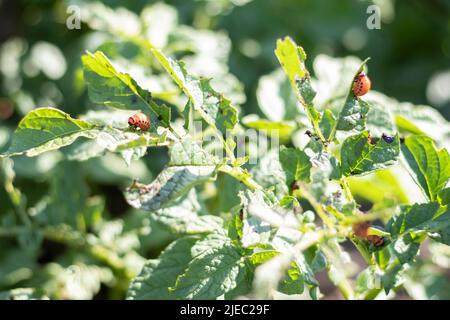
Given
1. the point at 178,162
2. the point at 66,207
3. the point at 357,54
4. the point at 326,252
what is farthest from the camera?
the point at 357,54

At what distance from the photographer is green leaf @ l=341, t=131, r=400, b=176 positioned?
1.26 meters

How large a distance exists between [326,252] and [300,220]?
0.12m

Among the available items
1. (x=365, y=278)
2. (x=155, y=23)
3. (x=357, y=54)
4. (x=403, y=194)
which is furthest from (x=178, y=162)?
(x=357, y=54)

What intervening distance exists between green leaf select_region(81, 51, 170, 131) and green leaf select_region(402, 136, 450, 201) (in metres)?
0.56

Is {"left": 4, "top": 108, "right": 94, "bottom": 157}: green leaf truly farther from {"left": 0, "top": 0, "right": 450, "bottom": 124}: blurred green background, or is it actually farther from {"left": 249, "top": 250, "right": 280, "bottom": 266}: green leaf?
{"left": 0, "top": 0, "right": 450, "bottom": 124}: blurred green background

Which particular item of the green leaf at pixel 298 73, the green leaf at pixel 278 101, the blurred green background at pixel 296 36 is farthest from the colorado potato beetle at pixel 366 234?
the blurred green background at pixel 296 36

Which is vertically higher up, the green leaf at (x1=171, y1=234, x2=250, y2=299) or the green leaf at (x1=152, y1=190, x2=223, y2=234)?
the green leaf at (x1=171, y1=234, x2=250, y2=299)

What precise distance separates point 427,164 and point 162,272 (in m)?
0.64

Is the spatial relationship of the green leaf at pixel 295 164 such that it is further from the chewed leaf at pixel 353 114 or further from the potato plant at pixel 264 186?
the chewed leaf at pixel 353 114

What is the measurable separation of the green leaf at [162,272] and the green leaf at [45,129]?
38 cm

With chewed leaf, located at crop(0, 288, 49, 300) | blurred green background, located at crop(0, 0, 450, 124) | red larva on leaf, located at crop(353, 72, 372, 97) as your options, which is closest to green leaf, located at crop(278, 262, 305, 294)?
red larva on leaf, located at crop(353, 72, 372, 97)

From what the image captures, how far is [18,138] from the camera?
48.4 inches

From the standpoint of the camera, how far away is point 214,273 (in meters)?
1.27
